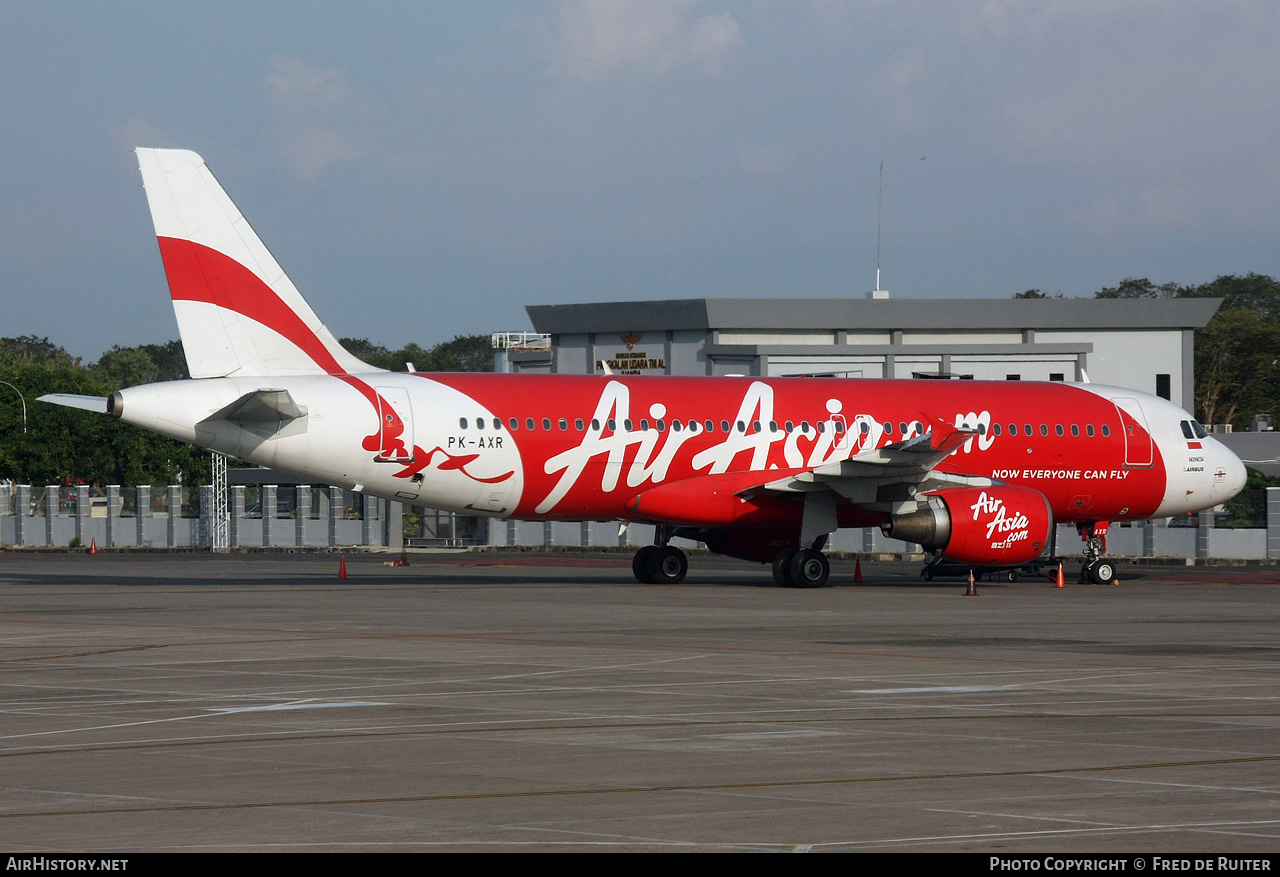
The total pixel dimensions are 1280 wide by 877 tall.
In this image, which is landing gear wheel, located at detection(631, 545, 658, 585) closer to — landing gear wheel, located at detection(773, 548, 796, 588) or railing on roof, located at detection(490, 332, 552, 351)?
landing gear wheel, located at detection(773, 548, 796, 588)

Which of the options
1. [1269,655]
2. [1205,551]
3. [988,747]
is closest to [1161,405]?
[1205,551]

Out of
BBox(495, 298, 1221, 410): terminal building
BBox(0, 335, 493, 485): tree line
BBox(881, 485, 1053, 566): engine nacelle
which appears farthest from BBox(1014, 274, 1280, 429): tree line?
BBox(881, 485, 1053, 566): engine nacelle

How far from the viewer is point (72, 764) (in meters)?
10.6

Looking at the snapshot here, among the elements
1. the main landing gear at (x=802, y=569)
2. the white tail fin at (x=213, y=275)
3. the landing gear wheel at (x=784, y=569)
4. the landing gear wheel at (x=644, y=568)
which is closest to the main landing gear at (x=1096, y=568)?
the main landing gear at (x=802, y=569)

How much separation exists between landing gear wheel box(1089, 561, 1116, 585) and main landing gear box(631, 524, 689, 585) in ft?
28.0

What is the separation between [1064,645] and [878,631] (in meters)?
2.63

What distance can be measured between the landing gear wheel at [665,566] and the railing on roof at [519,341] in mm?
49033

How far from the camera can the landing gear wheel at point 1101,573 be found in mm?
33562

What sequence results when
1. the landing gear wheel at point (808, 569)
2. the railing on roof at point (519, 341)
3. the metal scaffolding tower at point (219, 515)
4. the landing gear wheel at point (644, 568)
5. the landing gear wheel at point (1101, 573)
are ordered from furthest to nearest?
the railing on roof at point (519, 341)
the metal scaffolding tower at point (219, 515)
the landing gear wheel at point (1101, 573)
the landing gear wheel at point (644, 568)
the landing gear wheel at point (808, 569)

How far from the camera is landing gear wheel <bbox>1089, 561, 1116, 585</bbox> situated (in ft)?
110

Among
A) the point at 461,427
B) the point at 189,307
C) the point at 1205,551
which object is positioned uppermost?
the point at 189,307

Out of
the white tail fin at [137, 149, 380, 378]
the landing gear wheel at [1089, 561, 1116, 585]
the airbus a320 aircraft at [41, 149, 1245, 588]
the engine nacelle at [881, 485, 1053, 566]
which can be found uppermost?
the white tail fin at [137, 149, 380, 378]

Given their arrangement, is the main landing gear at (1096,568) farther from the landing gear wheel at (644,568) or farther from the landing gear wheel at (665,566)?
the landing gear wheel at (644,568)
